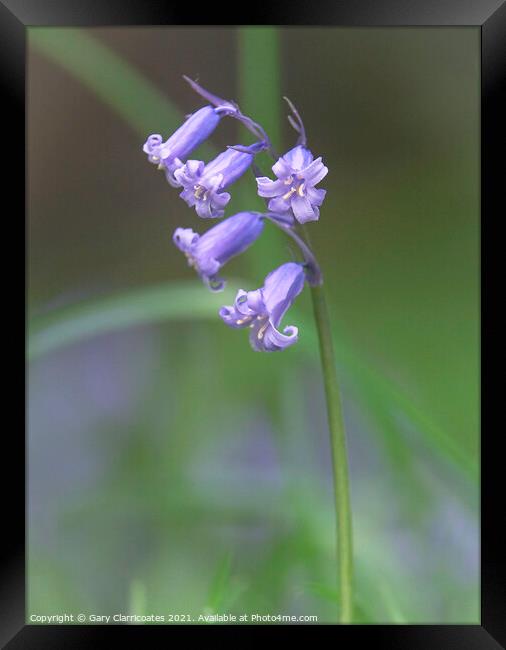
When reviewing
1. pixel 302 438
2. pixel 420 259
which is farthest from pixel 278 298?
pixel 302 438

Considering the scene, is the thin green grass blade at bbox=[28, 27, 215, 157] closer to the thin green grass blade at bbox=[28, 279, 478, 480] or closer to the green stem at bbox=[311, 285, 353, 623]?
the thin green grass blade at bbox=[28, 279, 478, 480]

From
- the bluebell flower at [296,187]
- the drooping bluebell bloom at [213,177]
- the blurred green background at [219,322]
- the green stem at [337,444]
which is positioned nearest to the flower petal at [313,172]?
the bluebell flower at [296,187]

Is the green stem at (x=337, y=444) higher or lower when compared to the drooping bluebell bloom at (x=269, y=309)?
lower

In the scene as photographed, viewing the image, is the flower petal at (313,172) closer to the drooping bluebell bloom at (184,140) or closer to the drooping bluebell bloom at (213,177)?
the drooping bluebell bloom at (213,177)

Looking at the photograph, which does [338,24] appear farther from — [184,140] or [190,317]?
[190,317]

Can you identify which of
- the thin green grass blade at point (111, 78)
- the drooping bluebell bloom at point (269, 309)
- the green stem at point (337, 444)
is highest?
the thin green grass blade at point (111, 78)
